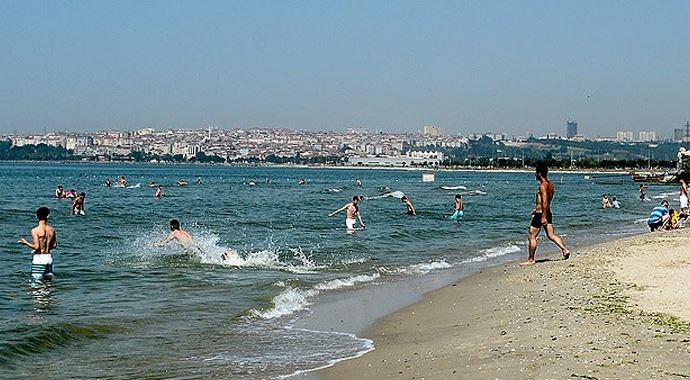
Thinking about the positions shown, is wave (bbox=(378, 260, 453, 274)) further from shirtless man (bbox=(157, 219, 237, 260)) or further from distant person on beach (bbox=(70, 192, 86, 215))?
distant person on beach (bbox=(70, 192, 86, 215))

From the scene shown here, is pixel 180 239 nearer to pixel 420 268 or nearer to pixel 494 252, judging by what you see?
pixel 420 268

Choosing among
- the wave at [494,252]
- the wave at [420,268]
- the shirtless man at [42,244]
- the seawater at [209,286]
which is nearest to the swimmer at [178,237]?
the seawater at [209,286]

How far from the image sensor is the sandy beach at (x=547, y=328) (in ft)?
26.0

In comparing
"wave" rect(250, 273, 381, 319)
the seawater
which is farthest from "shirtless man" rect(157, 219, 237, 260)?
"wave" rect(250, 273, 381, 319)

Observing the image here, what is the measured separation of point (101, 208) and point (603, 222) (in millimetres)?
24816

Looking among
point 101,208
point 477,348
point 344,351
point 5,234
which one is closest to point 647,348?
point 477,348

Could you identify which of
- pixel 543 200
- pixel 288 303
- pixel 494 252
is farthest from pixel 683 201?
pixel 288 303

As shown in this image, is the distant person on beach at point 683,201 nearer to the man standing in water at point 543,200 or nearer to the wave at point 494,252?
the wave at point 494,252

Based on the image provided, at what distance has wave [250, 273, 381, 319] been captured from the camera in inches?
530

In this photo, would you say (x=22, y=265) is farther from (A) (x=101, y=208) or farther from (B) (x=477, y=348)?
(A) (x=101, y=208)

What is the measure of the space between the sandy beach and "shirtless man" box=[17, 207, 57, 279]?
677cm

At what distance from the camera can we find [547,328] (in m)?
9.93

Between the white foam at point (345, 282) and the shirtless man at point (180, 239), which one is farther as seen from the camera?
the shirtless man at point (180, 239)

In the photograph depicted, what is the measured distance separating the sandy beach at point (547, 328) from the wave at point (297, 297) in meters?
1.72
